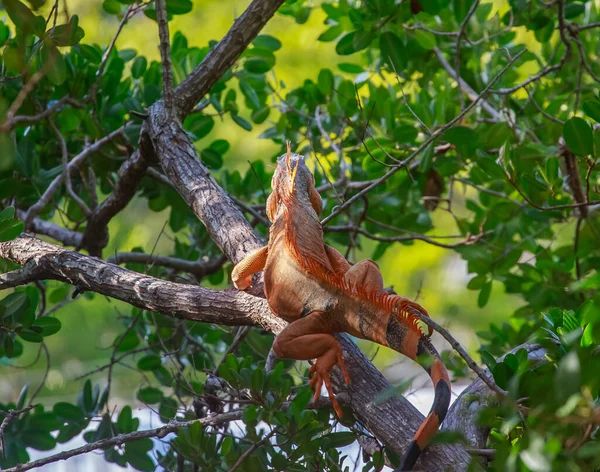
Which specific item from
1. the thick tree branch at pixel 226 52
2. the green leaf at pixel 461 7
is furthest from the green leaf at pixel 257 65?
the green leaf at pixel 461 7

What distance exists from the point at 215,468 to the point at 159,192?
314 centimetres

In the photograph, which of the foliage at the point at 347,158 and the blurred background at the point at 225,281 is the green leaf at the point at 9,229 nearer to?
the foliage at the point at 347,158

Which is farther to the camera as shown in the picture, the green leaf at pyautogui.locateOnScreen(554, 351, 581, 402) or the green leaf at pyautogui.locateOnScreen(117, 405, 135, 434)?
the green leaf at pyautogui.locateOnScreen(117, 405, 135, 434)

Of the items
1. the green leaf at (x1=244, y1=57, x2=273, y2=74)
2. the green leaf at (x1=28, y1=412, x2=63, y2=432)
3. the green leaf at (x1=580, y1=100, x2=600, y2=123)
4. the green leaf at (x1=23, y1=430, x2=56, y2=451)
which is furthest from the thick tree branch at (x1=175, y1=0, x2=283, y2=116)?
the green leaf at (x1=23, y1=430, x2=56, y2=451)

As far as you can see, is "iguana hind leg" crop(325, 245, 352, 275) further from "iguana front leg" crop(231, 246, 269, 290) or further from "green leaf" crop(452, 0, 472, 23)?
"green leaf" crop(452, 0, 472, 23)

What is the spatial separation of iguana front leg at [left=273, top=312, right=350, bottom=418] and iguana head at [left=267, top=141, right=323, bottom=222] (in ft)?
3.09

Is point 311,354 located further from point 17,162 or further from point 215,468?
A: point 17,162

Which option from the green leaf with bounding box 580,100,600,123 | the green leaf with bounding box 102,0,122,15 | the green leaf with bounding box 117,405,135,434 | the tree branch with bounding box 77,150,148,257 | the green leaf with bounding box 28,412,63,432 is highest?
the green leaf with bounding box 102,0,122,15

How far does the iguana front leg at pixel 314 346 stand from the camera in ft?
11.3

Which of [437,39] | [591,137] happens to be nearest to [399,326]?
[591,137]

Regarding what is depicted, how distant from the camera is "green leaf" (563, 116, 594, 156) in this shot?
362cm

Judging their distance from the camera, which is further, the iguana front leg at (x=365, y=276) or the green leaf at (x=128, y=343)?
the green leaf at (x=128, y=343)

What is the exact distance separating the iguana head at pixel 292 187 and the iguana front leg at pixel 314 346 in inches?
37.0

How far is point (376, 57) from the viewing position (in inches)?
254
